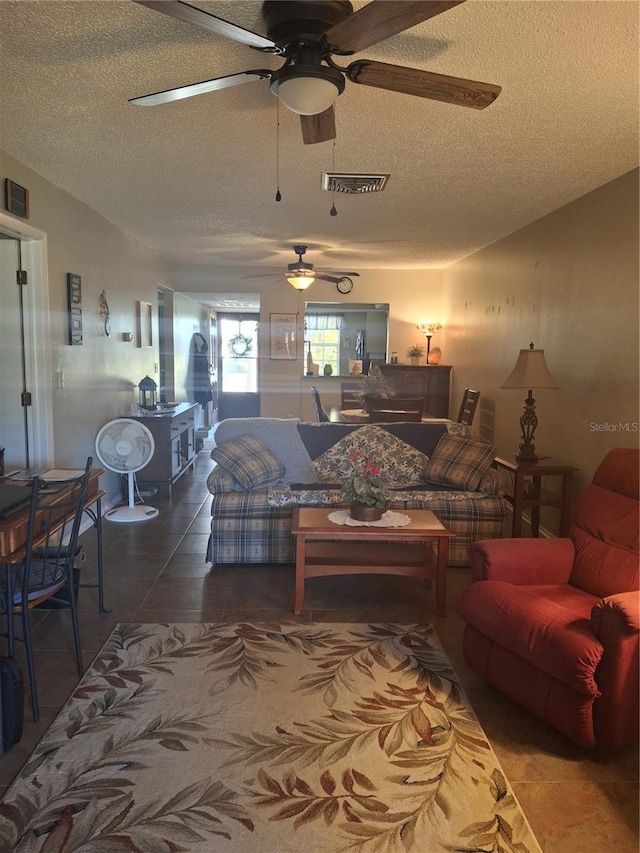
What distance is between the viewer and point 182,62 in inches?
91.4

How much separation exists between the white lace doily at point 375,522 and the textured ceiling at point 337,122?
6.89 feet

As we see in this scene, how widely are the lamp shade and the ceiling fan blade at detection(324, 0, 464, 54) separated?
8.72 ft

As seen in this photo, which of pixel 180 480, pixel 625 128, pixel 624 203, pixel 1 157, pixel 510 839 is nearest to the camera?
pixel 510 839

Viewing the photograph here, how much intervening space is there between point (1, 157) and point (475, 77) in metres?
2.64

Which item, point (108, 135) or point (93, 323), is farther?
point (93, 323)

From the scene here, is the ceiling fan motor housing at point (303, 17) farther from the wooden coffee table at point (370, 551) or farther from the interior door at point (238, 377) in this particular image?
the interior door at point (238, 377)

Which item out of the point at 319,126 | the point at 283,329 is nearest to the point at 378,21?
the point at 319,126

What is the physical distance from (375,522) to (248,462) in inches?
46.1

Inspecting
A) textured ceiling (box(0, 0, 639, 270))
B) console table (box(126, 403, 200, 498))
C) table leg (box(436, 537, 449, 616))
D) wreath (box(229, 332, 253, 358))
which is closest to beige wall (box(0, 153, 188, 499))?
textured ceiling (box(0, 0, 639, 270))

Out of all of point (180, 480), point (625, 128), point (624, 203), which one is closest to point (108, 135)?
point (625, 128)

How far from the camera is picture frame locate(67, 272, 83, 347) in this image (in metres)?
4.19

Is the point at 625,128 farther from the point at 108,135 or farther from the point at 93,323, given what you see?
the point at 93,323

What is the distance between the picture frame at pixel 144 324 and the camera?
6.01m

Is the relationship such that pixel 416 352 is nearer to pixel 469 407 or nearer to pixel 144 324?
pixel 469 407
